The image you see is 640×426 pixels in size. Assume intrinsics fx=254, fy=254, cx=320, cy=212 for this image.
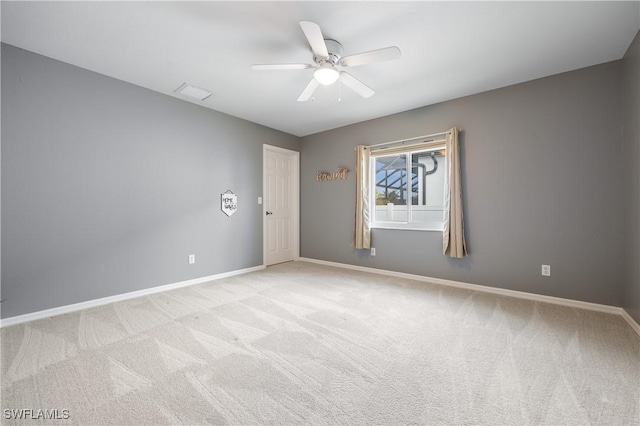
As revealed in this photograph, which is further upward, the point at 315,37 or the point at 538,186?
the point at 315,37

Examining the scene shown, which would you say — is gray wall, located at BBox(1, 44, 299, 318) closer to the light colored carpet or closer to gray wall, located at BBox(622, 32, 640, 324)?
the light colored carpet

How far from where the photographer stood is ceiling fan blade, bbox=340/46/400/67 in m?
1.96

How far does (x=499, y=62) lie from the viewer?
2.65m

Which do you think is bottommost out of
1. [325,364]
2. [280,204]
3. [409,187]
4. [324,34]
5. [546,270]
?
[325,364]

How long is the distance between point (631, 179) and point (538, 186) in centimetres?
70

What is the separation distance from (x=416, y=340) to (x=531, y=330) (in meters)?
1.08

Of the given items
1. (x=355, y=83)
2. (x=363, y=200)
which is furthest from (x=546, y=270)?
(x=355, y=83)

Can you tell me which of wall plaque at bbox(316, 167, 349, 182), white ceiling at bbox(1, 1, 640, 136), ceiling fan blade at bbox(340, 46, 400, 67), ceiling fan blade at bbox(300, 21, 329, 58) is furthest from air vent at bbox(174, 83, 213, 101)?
wall plaque at bbox(316, 167, 349, 182)

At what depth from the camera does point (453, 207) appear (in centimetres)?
347

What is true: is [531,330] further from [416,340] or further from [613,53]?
[613,53]

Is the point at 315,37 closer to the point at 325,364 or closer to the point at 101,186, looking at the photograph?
the point at 325,364

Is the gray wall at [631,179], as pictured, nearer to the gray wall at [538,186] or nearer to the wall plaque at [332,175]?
the gray wall at [538,186]

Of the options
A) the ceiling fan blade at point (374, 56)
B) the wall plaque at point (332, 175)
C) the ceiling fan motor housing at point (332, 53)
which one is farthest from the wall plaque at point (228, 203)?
the ceiling fan blade at point (374, 56)

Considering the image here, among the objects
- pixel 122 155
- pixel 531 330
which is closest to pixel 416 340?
pixel 531 330
